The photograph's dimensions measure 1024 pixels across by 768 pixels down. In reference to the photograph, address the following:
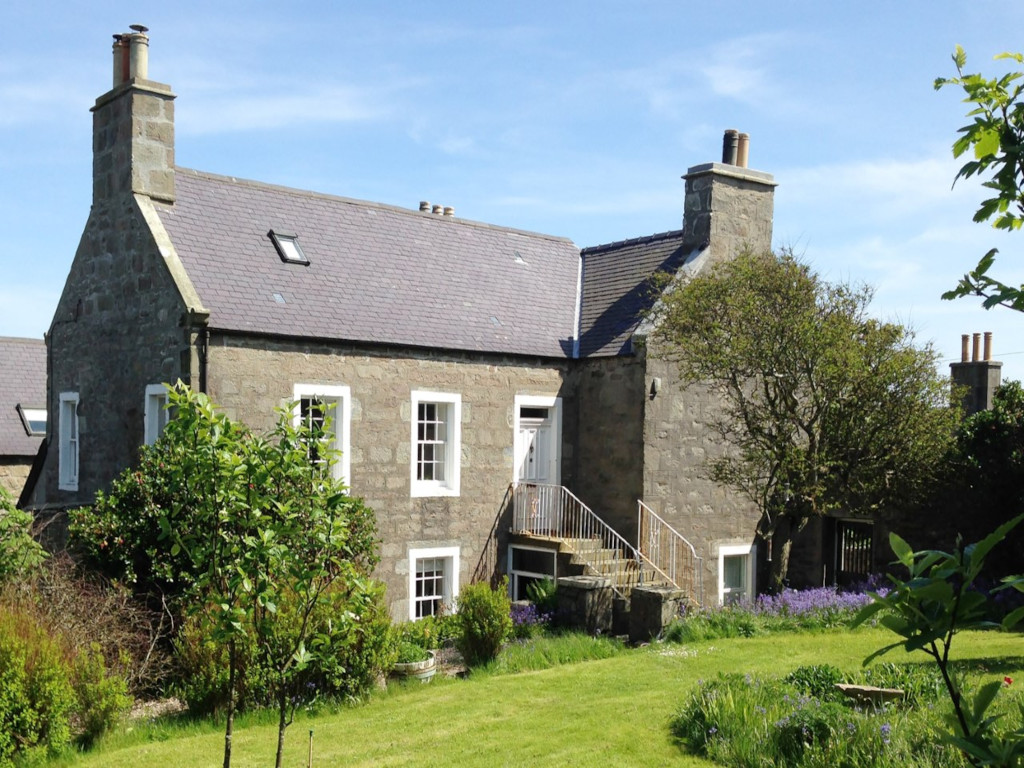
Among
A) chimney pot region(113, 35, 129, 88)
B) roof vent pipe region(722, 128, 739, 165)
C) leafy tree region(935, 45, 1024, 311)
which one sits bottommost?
leafy tree region(935, 45, 1024, 311)

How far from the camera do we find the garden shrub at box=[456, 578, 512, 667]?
1311 centimetres

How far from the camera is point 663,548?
17859mm

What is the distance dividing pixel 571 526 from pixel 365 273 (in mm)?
5999

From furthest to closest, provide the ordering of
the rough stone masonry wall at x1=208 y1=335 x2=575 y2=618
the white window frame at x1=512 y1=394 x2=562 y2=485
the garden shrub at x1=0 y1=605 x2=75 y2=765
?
1. the white window frame at x1=512 y1=394 x2=562 y2=485
2. the rough stone masonry wall at x1=208 y1=335 x2=575 y2=618
3. the garden shrub at x1=0 y1=605 x2=75 y2=765

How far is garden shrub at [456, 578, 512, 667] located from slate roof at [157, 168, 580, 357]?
17.0 feet

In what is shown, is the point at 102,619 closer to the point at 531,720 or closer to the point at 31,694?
the point at 31,694

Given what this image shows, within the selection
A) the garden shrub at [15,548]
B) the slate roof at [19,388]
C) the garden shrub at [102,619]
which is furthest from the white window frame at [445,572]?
the slate roof at [19,388]

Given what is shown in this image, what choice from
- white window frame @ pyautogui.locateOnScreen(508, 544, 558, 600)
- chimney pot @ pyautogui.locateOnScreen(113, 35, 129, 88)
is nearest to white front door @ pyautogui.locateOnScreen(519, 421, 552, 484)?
white window frame @ pyautogui.locateOnScreen(508, 544, 558, 600)

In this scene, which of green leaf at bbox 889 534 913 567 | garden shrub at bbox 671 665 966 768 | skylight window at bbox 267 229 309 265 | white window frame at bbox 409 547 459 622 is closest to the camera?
green leaf at bbox 889 534 913 567

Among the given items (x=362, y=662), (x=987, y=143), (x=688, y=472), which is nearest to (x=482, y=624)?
(x=362, y=662)

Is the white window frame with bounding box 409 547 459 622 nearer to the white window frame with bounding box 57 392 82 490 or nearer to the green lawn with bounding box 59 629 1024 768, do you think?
the green lawn with bounding box 59 629 1024 768

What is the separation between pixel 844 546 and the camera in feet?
64.5

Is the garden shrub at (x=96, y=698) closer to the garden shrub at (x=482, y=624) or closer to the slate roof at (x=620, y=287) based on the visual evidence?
the garden shrub at (x=482, y=624)

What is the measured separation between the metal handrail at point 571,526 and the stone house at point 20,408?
14899 millimetres
